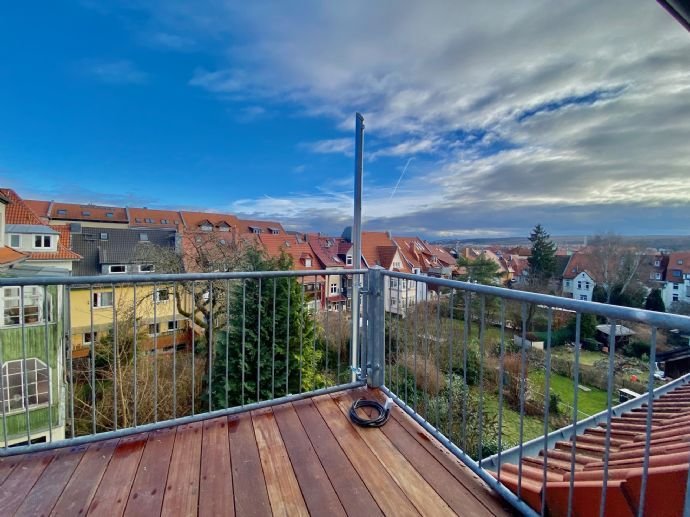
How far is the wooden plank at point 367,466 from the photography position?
1.40 metres

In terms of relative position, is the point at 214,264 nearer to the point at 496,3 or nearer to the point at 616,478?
the point at 496,3

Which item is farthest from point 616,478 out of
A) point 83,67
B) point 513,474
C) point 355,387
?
point 83,67

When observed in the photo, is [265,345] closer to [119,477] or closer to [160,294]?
[160,294]

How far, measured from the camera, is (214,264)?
9859 mm

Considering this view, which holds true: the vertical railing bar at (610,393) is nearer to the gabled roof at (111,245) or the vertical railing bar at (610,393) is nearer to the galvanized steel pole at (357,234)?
the galvanized steel pole at (357,234)

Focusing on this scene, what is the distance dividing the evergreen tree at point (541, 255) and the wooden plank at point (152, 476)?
3.56 meters

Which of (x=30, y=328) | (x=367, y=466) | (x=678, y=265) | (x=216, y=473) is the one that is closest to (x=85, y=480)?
(x=216, y=473)

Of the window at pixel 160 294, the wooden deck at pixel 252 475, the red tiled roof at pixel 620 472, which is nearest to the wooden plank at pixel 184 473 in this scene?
the wooden deck at pixel 252 475

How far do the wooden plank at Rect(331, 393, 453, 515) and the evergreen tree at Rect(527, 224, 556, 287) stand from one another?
254 cm

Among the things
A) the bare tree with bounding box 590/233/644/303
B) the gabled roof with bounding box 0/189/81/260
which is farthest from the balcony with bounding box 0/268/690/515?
the gabled roof with bounding box 0/189/81/260

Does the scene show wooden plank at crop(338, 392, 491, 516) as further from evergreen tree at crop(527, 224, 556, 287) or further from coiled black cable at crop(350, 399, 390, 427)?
evergreen tree at crop(527, 224, 556, 287)

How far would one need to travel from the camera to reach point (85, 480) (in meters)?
1.52

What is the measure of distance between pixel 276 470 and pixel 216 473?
0.96 feet

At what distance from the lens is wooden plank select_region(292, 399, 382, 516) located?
1.39 m
